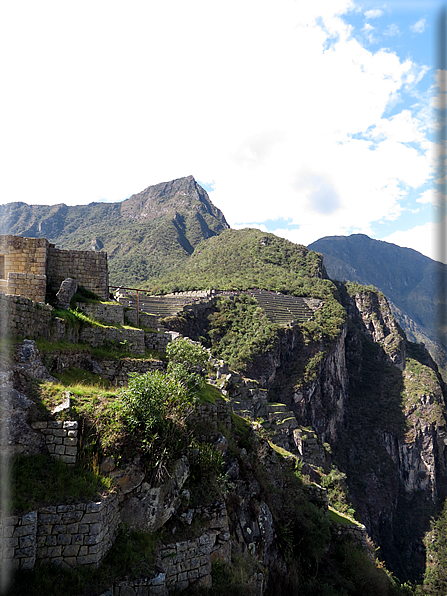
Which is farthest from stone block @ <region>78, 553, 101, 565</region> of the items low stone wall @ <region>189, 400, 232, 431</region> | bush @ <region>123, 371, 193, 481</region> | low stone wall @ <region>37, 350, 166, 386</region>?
low stone wall @ <region>37, 350, 166, 386</region>

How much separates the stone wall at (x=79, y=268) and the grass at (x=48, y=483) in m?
6.12

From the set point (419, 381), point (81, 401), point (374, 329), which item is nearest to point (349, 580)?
point (81, 401)

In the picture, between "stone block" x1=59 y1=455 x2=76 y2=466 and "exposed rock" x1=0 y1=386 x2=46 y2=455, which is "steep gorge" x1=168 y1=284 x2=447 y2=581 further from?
"exposed rock" x1=0 y1=386 x2=46 y2=455

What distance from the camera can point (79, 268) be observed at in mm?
10719

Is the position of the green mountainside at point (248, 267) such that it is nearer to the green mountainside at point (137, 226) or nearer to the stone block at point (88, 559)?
the green mountainside at point (137, 226)

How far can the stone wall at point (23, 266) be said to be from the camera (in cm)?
875

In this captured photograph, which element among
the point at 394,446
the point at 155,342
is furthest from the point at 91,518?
the point at 394,446

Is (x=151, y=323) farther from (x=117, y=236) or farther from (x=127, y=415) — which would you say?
(x=117, y=236)

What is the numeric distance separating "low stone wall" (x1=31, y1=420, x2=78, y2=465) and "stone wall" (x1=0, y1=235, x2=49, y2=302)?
14.5ft

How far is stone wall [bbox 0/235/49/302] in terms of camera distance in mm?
8750

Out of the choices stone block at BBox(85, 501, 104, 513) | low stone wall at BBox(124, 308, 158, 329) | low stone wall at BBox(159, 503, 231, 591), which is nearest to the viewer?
stone block at BBox(85, 501, 104, 513)

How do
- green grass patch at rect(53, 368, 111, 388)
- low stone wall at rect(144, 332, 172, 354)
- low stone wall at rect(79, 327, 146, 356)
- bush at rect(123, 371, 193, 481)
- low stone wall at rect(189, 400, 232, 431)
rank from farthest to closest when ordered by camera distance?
low stone wall at rect(144, 332, 172, 354) → low stone wall at rect(79, 327, 146, 356) → low stone wall at rect(189, 400, 232, 431) → green grass patch at rect(53, 368, 111, 388) → bush at rect(123, 371, 193, 481)

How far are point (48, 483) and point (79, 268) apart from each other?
276 inches

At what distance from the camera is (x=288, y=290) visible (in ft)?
242
